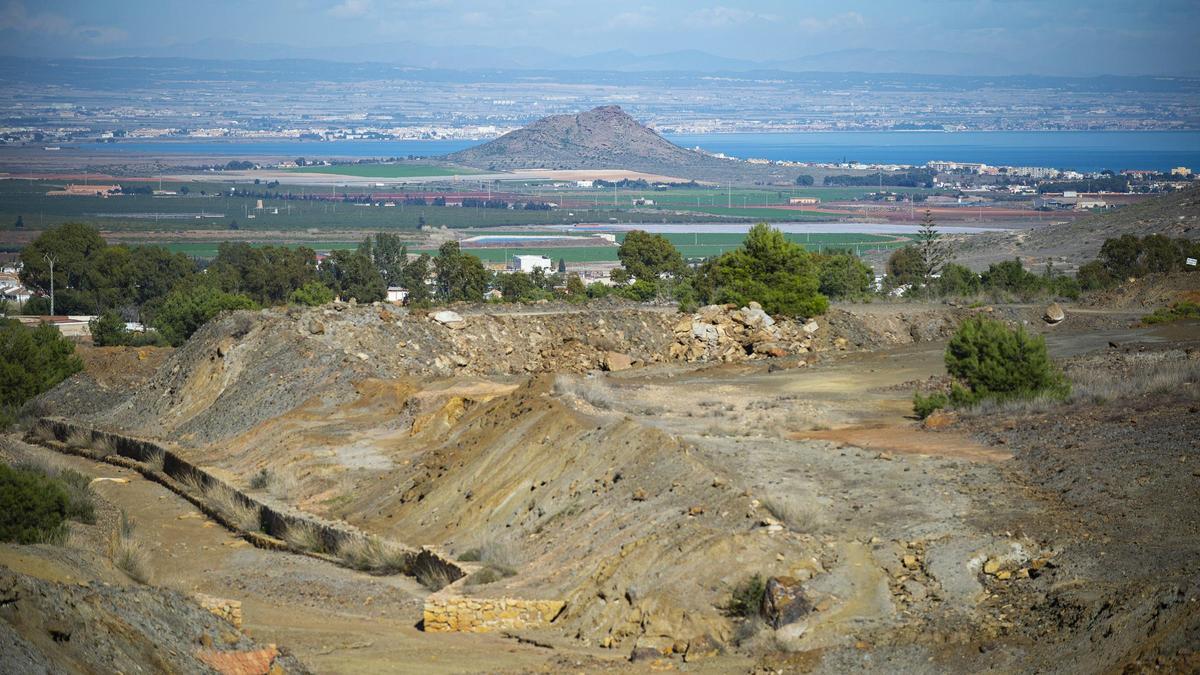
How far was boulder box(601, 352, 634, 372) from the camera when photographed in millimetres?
40281

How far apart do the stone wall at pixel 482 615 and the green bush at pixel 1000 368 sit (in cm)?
1240

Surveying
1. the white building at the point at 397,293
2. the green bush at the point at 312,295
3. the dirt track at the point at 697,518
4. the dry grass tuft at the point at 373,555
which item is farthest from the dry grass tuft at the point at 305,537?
the white building at the point at 397,293

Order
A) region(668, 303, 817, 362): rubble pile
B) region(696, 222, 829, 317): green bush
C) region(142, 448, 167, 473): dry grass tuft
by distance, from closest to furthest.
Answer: region(142, 448, 167, 473): dry grass tuft
region(668, 303, 817, 362): rubble pile
region(696, 222, 829, 317): green bush

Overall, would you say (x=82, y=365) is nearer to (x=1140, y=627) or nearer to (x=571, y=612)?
(x=571, y=612)

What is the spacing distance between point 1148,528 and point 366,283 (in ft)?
193

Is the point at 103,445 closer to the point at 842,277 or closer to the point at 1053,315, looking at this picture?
the point at 1053,315

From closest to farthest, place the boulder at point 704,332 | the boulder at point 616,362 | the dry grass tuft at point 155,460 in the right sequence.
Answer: the dry grass tuft at point 155,460 < the boulder at point 616,362 < the boulder at point 704,332

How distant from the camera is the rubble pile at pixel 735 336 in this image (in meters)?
42.3

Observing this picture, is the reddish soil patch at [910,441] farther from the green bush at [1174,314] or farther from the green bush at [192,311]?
the green bush at [192,311]

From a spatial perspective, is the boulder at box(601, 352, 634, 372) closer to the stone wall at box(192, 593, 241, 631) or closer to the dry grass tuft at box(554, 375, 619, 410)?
the dry grass tuft at box(554, 375, 619, 410)

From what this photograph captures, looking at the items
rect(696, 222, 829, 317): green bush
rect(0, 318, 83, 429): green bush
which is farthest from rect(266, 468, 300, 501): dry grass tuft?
rect(696, 222, 829, 317): green bush

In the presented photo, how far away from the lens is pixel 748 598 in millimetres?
17250

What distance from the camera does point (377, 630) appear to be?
18531 mm

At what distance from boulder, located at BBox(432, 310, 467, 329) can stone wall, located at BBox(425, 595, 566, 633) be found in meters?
23.0
